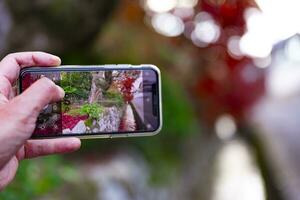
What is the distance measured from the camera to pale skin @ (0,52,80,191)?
1.40 m

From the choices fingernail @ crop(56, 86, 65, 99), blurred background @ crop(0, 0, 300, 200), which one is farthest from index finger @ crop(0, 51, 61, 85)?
blurred background @ crop(0, 0, 300, 200)

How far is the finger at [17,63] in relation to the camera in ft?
5.33

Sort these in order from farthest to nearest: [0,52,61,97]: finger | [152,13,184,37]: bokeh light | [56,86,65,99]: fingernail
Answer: [152,13,184,37]: bokeh light
[0,52,61,97]: finger
[56,86,65,99]: fingernail

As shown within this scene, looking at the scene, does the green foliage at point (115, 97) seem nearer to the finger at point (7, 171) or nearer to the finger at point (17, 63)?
the finger at point (17, 63)

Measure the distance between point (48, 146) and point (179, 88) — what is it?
12.4 feet

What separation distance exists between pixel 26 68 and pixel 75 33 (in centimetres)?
282

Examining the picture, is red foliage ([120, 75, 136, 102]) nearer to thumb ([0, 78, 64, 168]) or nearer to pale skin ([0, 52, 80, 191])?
pale skin ([0, 52, 80, 191])

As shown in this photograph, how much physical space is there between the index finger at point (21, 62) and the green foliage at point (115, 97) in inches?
5.5

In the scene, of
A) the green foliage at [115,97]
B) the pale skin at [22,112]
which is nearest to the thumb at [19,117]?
the pale skin at [22,112]

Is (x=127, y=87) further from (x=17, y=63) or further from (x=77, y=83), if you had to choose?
(x=17, y=63)

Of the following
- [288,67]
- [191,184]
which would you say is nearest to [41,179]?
[191,184]

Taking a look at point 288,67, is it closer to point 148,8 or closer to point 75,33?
point 148,8

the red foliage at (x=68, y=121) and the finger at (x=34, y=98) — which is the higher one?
the finger at (x=34, y=98)

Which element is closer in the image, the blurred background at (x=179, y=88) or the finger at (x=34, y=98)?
the finger at (x=34, y=98)
